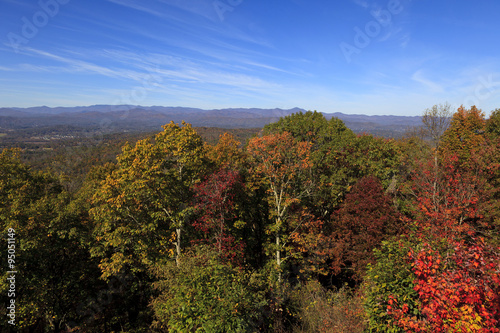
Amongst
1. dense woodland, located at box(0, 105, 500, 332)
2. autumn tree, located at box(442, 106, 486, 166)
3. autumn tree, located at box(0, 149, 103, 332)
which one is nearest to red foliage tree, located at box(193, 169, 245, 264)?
dense woodland, located at box(0, 105, 500, 332)

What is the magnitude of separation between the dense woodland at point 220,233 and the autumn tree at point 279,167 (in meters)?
0.15

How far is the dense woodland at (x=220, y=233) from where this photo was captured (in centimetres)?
1050

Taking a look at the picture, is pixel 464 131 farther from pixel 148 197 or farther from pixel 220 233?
pixel 148 197

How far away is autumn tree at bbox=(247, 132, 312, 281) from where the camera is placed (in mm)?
19531

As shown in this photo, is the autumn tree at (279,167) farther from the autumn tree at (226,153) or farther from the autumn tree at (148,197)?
the autumn tree at (148,197)

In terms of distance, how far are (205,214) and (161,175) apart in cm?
384

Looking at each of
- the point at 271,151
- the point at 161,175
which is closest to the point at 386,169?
the point at 271,151

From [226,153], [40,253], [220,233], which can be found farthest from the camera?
[226,153]

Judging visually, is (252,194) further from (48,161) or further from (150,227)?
(48,161)

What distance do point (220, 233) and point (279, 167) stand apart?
7.75 meters

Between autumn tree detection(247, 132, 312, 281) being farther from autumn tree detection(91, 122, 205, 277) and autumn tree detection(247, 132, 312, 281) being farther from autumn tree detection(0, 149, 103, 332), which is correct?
autumn tree detection(0, 149, 103, 332)

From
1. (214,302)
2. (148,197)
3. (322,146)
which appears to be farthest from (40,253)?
(322,146)

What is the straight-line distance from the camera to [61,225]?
15.7 meters

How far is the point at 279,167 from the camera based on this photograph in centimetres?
2069
